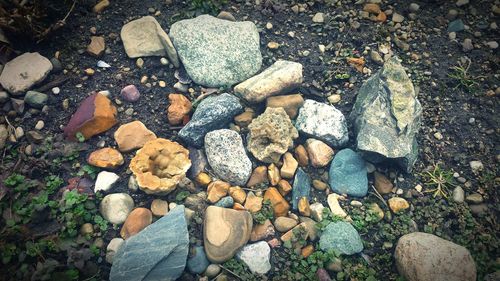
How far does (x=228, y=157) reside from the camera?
3.09m

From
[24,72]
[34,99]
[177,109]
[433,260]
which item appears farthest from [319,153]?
[24,72]

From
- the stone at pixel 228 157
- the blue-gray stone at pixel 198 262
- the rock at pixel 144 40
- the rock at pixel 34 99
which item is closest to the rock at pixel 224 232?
the blue-gray stone at pixel 198 262

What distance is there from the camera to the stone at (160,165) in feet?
9.30

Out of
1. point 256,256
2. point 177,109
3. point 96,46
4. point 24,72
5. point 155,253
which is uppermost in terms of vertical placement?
→ point 96,46

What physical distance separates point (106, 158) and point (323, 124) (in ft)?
6.83

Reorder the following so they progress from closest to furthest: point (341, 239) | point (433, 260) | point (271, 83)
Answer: point (433, 260) → point (341, 239) → point (271, 83)

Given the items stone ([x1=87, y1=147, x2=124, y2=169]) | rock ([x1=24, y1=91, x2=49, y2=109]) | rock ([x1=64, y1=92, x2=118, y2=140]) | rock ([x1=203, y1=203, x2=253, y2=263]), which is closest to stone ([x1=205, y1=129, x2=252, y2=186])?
rock ([x1=203, y1=203, x2=253, y2=263])

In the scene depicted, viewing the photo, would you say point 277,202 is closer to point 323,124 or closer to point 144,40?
point 323,124

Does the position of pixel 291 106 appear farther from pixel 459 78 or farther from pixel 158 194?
pixel 459 78

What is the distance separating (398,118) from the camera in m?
3.11

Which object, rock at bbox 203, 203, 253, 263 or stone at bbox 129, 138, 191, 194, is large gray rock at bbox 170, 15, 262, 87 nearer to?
stone at bbox 129, 138, 191, 194

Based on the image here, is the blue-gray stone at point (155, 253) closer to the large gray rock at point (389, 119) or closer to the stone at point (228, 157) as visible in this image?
the stone at point (228, 157)

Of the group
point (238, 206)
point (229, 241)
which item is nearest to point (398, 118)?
point (238, 206)

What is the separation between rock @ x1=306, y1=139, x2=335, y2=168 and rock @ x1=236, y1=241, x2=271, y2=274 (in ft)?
3.08
